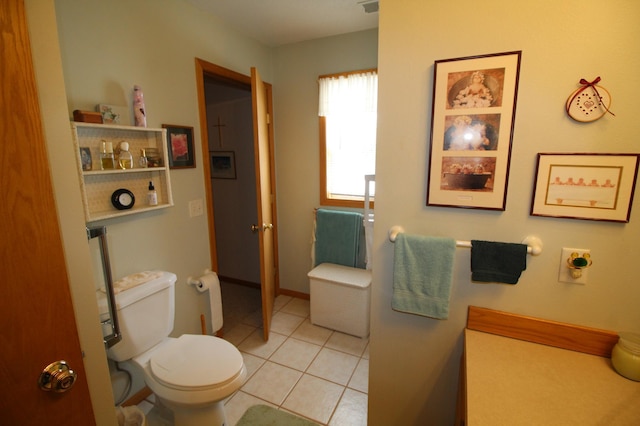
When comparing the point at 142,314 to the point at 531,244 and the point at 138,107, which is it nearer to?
the point at 138,107

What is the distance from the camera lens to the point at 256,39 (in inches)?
104

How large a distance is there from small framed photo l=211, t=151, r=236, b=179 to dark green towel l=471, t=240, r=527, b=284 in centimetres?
282

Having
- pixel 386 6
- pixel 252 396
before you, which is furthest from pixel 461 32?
pixel 252 396

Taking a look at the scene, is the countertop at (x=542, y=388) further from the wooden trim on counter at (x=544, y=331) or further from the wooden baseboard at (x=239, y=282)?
the wooden baseboard at (x=239, y=282)

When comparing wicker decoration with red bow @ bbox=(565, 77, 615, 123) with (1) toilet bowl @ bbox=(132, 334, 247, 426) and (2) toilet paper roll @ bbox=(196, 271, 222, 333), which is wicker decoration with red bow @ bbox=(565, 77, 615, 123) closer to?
(1) toilet bowl @ bbox=(132, 334, 247, 426)

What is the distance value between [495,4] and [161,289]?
2.07 meters

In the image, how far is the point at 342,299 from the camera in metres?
2.52

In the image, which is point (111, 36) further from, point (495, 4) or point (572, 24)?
point (572, 24)

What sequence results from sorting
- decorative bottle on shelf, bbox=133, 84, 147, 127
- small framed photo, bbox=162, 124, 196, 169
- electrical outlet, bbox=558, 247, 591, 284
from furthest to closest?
small framed photo, bbox=162, 124, 196, 169, decorative bottle on shelf, bbox=133, 84, 147, 127, electrical outlet, bbox=558, 247, 591, 284

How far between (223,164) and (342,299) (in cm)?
208

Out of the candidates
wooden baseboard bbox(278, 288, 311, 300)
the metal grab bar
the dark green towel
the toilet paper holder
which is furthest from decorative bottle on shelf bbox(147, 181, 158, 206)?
wooden baseboard bbox(278, 288, 311, 300)

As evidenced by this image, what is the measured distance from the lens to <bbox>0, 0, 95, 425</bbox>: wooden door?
Result: 25.2 inches

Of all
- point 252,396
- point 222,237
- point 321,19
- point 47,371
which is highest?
point 321,19

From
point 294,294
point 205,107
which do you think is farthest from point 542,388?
point 205,107
